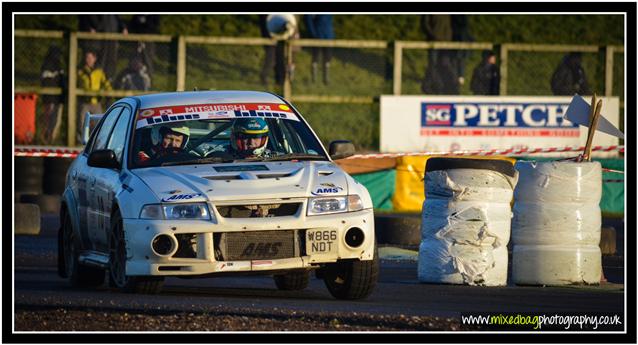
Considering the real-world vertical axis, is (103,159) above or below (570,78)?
below

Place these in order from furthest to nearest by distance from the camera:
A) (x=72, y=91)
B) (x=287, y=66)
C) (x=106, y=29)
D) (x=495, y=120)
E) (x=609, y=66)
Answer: (x=106, y=29) < (x=609, y=66) < (x=287, y=66) < (x=495, y=120) < (x=72, y=91)

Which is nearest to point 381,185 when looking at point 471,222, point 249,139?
point 471,222

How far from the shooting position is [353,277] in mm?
10977

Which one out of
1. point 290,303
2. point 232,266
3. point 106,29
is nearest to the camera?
point 232,266

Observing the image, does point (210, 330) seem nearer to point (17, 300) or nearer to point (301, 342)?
point (301, 342)

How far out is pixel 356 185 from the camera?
434 inches

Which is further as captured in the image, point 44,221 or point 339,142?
point 44,221

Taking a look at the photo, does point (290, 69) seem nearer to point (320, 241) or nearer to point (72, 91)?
point (72, 91)

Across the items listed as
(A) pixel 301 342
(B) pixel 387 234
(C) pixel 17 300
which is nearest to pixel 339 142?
(C) pixel 17 300

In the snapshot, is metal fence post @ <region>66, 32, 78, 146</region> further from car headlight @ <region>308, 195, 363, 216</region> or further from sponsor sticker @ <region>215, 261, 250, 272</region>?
sponsor sticker @ <region>215, 261, 250, 272</region>

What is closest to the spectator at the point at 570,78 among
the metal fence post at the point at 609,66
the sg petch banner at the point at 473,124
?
the metal fence post at the point at 609,66

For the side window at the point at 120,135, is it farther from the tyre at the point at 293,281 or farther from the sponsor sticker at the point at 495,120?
the sponsor sticker at the point at 495,120

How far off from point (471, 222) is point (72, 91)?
12.4 metres

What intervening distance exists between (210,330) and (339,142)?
2.92 meters
